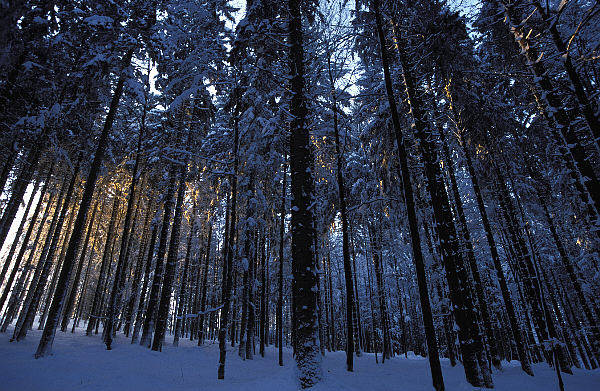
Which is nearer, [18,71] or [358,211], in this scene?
[18,71]

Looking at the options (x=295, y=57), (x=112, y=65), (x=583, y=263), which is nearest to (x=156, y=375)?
(x=295, y=57)

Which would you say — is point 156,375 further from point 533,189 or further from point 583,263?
point 583,263

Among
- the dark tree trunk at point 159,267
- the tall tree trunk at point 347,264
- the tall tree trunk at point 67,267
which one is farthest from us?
the dark tree trunk at point 159,267

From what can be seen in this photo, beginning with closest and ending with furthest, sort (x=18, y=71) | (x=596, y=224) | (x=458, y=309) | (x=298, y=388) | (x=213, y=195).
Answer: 1. (x=298, y=388)
2. (x=596, y=224)
3. (x=458, y=309)
4. (x=18, y=71)
5. (x=213, y=195)

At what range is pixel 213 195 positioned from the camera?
15703mm

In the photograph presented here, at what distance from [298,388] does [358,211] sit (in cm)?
813

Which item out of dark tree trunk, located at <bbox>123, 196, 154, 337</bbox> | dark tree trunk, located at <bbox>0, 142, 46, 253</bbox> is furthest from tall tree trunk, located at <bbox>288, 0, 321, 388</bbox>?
dark tree trunk, located at <bbox>123, 196, 154, 337</bbox>

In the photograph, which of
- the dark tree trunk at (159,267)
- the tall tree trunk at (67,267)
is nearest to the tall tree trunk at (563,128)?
the tall tree trunk at (67,267)

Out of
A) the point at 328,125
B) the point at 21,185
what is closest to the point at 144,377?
the point at 21,185

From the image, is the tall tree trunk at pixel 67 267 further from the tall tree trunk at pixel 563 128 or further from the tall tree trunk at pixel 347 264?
the tall tree trunk at pixel 563 128

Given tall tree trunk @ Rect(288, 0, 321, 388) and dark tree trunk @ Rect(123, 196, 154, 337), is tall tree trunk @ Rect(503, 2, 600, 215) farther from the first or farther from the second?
dark tree trunk @ Rect(123, 196, 154, 337)

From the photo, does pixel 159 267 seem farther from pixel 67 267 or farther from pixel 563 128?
pixel 563 128

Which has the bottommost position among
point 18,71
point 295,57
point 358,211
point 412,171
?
point 358,211

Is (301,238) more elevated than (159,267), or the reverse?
(159,267)
